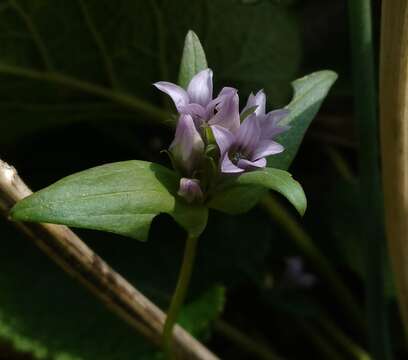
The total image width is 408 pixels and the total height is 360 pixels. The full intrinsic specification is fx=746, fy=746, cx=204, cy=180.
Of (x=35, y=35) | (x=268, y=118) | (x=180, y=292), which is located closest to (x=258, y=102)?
(x=268, y=118)

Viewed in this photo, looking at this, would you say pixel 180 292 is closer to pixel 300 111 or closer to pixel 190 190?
pixel 190 190

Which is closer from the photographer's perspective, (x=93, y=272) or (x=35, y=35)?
(x=93, y=272)

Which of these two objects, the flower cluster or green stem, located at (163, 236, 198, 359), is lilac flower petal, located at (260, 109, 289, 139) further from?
green stem, located at (163, 236, 198, 359)

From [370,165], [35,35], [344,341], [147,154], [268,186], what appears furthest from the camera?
[147,154]

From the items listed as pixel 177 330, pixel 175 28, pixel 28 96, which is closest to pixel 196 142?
pixel 177 330

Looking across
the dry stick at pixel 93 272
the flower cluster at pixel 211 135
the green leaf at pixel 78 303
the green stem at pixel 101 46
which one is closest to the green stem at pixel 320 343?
the green leaf at pixel 78 303

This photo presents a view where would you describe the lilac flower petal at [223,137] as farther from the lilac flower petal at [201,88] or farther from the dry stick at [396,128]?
the dry stick at [396,128]
